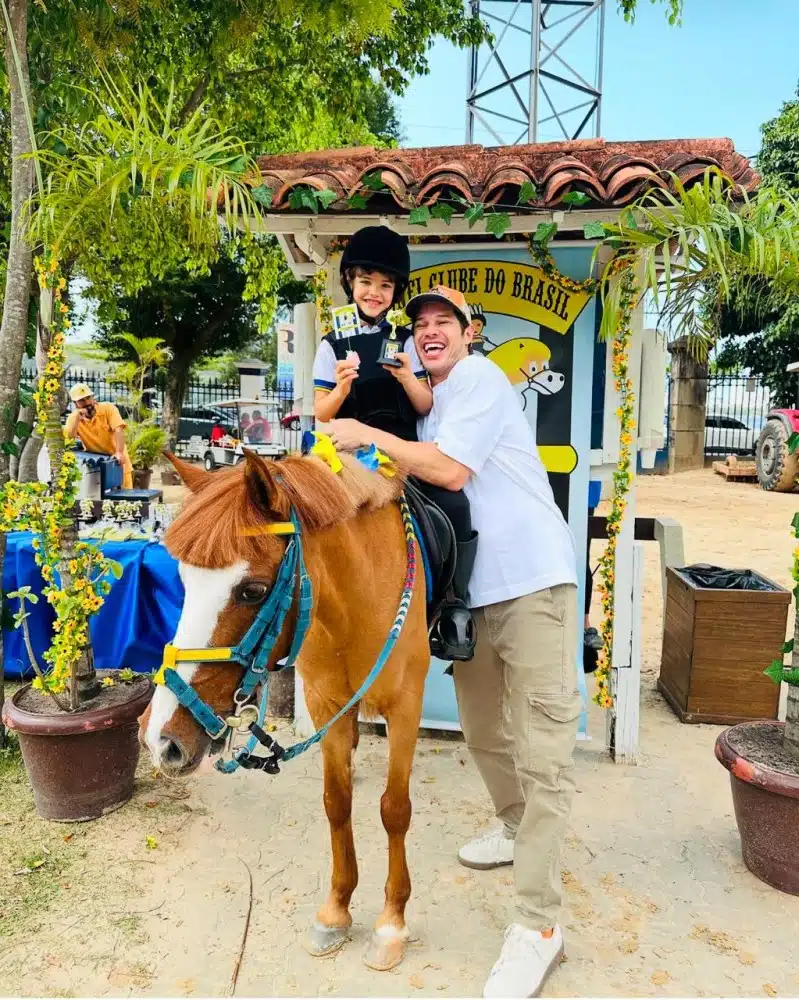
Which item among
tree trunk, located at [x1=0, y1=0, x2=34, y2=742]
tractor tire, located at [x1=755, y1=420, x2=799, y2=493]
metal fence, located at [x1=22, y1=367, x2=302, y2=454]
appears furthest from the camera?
metal fence, located at [x1=22, y1=367, x2=302, y2=454]

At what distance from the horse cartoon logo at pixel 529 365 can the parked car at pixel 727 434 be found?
1740 cm

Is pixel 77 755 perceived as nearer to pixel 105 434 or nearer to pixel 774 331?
pixel 105 434

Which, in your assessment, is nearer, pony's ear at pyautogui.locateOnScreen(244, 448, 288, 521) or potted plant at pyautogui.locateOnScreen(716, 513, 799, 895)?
pony's ear at pyautogui.locateOnScreen(244, 448, 288, 521)

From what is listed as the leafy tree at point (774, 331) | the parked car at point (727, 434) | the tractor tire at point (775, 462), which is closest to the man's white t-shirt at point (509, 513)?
the tractor tire at point (775, 462)

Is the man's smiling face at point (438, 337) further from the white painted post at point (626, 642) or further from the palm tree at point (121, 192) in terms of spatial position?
the white painted post at point (626, 642)

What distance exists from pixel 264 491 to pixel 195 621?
1.15ft

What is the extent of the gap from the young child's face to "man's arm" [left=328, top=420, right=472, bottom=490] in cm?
66

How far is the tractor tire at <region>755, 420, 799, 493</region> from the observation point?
14531mm

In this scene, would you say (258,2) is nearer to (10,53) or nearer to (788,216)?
(10,53)

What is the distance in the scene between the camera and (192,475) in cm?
191

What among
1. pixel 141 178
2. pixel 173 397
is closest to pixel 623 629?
pixel 141 178

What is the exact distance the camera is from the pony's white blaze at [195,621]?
64.9 inches

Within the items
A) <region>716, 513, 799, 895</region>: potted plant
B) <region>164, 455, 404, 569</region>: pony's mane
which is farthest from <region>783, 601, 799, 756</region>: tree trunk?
<region>164, 455, 404, 569</region>: pony's mane

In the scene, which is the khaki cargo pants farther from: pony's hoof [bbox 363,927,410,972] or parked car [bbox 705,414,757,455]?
parked car [bbox 705,414,757,455]
